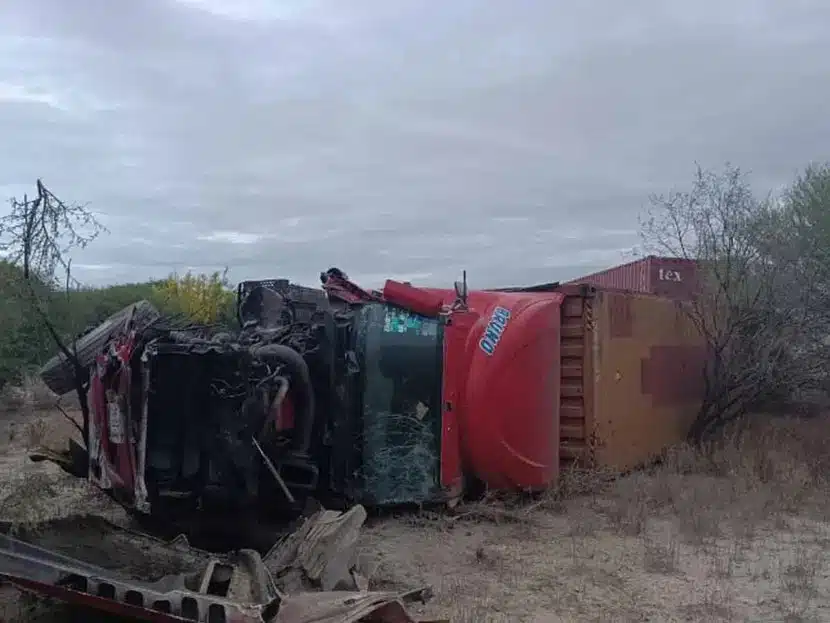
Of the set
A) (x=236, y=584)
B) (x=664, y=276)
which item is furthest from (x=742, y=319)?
(x=236, y=584)

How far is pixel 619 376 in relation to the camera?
865 cm

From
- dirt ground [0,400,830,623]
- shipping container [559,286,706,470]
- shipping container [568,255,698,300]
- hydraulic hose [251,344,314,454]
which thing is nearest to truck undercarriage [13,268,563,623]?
hydraulic hose [251,344,314,454]

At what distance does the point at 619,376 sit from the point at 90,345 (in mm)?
4847

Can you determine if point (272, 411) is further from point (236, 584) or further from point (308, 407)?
point (236, 584)

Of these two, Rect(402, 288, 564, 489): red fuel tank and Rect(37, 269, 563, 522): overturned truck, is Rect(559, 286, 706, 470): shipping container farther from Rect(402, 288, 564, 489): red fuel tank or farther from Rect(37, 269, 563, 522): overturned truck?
Rect(402, 288, 564, 489): red fuel tank

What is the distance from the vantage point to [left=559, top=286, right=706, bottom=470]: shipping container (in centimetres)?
826

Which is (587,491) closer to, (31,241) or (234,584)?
(234,584)

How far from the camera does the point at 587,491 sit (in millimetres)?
7895

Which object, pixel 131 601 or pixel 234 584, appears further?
pixel 234 584

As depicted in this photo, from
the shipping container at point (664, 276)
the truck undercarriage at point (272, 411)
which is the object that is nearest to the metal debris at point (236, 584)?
the truck undercarriage at point (272, 411)

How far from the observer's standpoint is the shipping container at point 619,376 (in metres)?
8.26

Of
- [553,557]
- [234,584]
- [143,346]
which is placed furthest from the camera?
[553,557]

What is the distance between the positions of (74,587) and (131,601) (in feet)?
0.80

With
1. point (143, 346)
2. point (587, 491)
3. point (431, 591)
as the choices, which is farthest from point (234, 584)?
point (587, 491)
